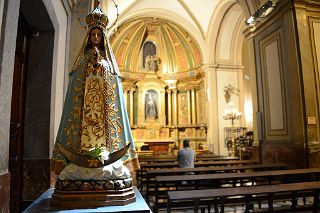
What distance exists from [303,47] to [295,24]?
538mm

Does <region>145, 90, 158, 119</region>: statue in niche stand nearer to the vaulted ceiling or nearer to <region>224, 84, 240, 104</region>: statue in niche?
the vaulted ceiling

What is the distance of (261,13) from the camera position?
21.5 ft

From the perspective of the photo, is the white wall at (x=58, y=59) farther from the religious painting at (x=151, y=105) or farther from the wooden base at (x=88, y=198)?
the religious painting at (x=151, y=105)

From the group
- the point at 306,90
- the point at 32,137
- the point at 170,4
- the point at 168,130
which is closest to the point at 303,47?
the point at 306,90

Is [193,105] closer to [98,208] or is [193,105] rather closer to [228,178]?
[228,178]

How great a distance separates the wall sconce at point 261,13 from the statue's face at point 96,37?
5.11 metres

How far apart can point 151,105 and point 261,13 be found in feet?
29.1

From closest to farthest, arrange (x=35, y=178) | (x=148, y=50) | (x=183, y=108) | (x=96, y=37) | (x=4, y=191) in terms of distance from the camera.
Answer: (x=4, y=191), (x=96, y=37), (x=35, y=178), (x=183, y=108), (x=148, y=50)

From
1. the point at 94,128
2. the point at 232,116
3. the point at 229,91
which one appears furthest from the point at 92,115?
the point at 229,91

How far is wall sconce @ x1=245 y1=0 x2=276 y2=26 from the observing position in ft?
20.5

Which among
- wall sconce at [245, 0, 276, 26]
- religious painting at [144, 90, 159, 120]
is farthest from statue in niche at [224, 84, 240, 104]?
wall sconce at [245, 0, 276, 26]

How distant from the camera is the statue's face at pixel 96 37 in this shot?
2561 millimetres

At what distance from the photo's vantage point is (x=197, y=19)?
12.1 meters

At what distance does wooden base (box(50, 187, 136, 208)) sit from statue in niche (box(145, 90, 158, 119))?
12397 millimetres
